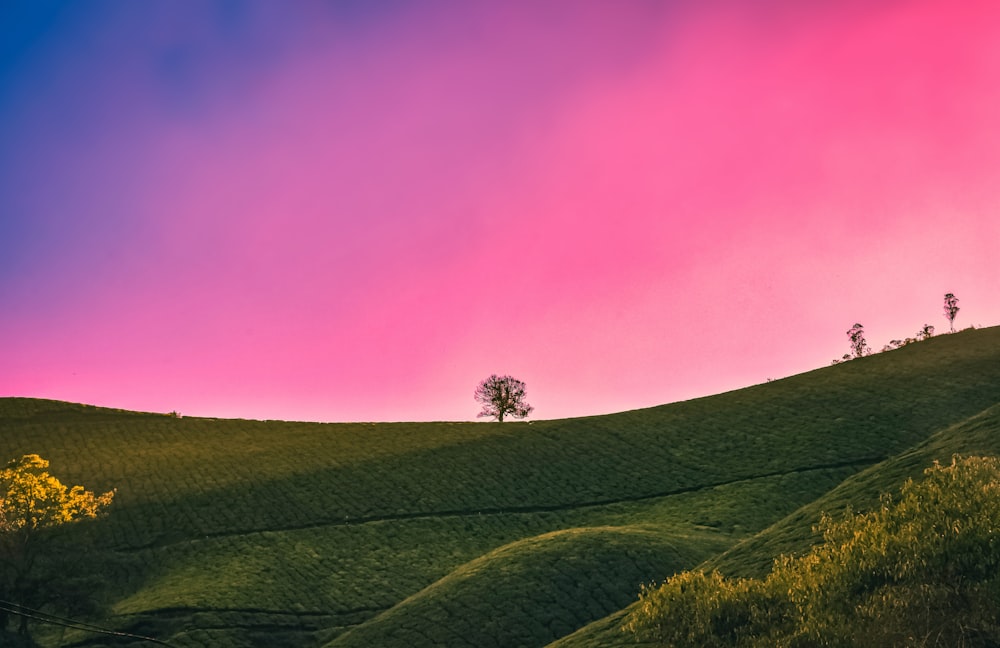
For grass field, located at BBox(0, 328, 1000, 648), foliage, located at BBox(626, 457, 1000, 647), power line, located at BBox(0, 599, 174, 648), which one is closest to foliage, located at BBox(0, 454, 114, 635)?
power line, located at BBox(0, 599, 174, 648)

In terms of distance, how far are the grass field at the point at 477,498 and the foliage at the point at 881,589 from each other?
252 inches

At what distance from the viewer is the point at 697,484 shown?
94.2 meters

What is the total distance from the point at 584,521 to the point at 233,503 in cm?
3513

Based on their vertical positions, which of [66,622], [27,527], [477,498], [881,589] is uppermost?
[477,498]

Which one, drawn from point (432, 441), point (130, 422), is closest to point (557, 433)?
point (432, 441)

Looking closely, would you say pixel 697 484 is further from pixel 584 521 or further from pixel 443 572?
pixel 443 572

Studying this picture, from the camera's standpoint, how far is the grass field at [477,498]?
5912cm

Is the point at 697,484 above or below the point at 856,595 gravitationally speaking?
above

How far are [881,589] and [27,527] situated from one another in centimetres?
6127

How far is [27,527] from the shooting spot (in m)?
68.4

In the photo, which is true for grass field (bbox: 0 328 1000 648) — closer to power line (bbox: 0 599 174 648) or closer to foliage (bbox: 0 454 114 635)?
power line (bbox: 0 599 174 648)

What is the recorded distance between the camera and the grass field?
5912 centimetres

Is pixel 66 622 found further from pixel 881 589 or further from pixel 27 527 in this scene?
pixel 881 589

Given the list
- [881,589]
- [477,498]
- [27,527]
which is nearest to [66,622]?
[27,527]
